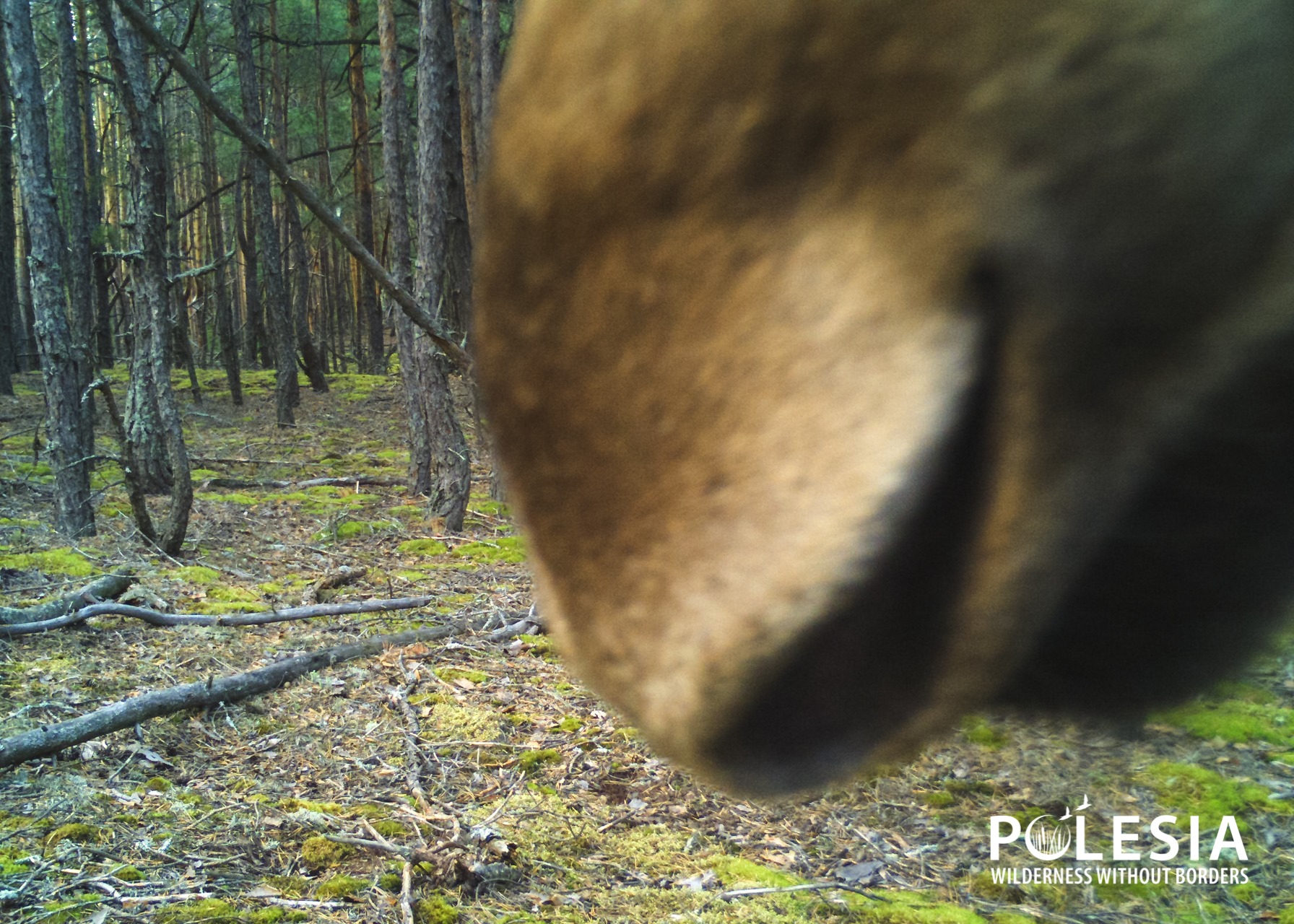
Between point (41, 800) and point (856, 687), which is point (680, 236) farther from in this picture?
point (41, 800)

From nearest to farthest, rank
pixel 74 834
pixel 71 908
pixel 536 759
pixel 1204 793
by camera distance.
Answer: pixel 71 908
pixel 1204 793
pixel 74 834
pixel 536 759

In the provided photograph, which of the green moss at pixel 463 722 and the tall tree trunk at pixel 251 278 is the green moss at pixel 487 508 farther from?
the tall tree trunk at pixel 251 278

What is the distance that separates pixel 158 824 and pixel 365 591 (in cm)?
329

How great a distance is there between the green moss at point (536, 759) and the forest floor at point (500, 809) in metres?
0.01

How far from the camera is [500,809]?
13.0 ft

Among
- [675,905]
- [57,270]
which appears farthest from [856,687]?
[57,270]

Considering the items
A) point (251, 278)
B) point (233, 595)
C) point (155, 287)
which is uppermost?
point (251, 278)

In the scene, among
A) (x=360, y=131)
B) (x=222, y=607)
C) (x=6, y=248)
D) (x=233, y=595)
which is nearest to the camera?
(x=222, y=607)

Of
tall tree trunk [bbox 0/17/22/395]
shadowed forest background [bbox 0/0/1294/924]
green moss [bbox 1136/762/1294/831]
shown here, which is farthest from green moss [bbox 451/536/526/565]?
tall tree trunk [bbox 0/17/22/395]

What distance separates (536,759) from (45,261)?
567cm

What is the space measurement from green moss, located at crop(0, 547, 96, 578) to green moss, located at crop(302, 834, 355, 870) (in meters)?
3.88

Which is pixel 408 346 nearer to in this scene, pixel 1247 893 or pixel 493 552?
pixel 493 552

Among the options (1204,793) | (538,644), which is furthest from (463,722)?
(1204,793)

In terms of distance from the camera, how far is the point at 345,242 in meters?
2.06
